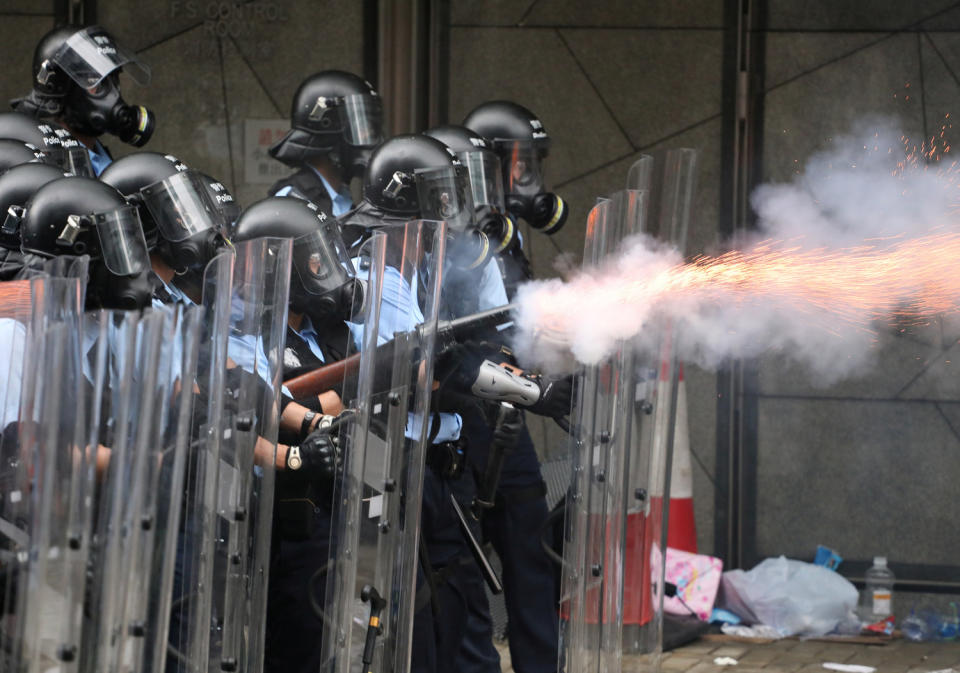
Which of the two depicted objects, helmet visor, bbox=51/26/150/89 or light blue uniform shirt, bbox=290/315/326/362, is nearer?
light blue uniform shirt, bbox=290/315/326/362

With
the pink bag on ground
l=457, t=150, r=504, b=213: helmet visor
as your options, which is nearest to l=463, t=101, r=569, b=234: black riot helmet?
l=457, t=150, r=504, b=213: helmet visor

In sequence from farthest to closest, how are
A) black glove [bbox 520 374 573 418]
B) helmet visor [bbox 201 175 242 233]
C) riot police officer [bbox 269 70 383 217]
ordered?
1. riot police officer [bbox 269 70 383 217]
2. black glove [bbox 520 374 573 418]
3. helmet visor [bbox 201 175 242 233]

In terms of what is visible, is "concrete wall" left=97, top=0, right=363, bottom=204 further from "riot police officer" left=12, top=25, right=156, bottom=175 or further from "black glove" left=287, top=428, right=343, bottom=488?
"black glove" left=287, top=428, right=343, bottom=488

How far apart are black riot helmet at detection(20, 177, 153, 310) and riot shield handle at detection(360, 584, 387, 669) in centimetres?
88

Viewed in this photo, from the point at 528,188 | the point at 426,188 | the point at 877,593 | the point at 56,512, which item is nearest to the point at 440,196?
the point at 426,188

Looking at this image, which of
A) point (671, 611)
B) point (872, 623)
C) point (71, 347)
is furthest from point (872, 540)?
point (71, 347)

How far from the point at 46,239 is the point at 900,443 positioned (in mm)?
4518

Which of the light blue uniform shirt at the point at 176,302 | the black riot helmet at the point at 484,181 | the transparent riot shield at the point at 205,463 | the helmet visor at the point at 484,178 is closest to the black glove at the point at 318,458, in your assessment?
the transparent riot shield at the point at 205,463

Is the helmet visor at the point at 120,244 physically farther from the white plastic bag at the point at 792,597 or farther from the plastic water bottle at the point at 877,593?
the plastic water bottle at the point at 877,593

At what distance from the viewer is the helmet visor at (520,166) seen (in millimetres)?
5754

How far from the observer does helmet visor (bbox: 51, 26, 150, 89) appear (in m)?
5.57

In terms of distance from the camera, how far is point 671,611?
6359mm

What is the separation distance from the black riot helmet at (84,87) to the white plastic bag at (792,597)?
323cm

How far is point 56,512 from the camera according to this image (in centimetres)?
267
